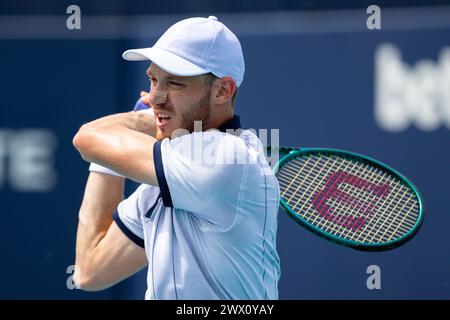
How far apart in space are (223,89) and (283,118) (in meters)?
2.13

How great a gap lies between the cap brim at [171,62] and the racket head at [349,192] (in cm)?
68

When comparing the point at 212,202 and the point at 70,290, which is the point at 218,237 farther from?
the point at 70,290

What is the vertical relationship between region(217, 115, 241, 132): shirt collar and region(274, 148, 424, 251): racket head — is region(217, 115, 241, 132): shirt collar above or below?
above

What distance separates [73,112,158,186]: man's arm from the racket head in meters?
0.70

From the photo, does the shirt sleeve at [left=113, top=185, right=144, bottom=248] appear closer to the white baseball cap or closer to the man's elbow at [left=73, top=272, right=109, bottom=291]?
the man's elbow at [left=73, top=272, right=109, bottom=291]

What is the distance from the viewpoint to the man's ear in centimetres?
254

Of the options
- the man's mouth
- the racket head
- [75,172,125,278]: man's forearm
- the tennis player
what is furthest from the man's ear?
the racket head

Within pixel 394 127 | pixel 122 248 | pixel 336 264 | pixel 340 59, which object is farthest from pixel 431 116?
pixel 122 248

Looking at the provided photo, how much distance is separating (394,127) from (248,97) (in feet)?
2.30

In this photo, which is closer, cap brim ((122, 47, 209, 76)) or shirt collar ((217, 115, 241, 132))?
cap brim ((122, 47, 209, 76))

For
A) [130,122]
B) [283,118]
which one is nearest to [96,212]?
[130,122]

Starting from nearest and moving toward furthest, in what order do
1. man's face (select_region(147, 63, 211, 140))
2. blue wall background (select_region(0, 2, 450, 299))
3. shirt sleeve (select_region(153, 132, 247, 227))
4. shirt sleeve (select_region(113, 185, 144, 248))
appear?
shirt sleeve (select_region(153, 132, 247, 227))
man's face (select_region(147, 63, 211, 140))
shirt sleeve (select_region(113, 185, 144, 248))
blue wall background (select_region(0, 2, 450, 299))

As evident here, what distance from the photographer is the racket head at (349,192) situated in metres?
3.18

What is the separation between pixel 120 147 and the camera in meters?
2.44
